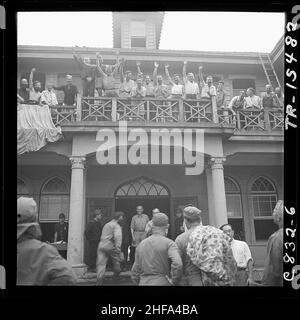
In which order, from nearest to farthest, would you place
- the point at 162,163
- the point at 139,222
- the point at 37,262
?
the point at 37,262 < the point at 139,222 < the point at 162,163

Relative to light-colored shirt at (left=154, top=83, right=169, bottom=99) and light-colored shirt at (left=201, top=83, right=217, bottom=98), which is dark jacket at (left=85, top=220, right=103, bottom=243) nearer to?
light-colored shirt at (left=154, top=83, right=169, bottom=99)

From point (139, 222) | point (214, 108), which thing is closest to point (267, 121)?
point (214, 108)

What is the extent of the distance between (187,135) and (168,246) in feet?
10.5

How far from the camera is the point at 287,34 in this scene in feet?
15.1

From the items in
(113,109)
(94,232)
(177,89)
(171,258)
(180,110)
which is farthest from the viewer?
(177,89)

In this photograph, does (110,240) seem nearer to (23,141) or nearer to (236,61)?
(23,141)

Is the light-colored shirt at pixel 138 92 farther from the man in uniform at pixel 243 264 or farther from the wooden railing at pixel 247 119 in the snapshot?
the man in uniform at pixel 243 264

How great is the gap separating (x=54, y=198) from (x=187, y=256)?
21.6ft

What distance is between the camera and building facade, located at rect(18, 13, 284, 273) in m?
8.11

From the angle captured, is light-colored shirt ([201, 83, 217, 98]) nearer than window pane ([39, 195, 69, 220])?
Yes

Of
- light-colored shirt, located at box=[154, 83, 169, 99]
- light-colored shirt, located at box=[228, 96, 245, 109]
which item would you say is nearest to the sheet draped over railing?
light-colored shirt, located at box=[154, 83, 169, 99]

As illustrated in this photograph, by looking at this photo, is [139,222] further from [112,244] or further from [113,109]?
[113,109]

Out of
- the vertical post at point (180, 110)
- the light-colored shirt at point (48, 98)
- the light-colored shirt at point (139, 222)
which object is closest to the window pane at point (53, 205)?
the light-colored shirt at point (139, 222)

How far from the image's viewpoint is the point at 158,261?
13.4ft
